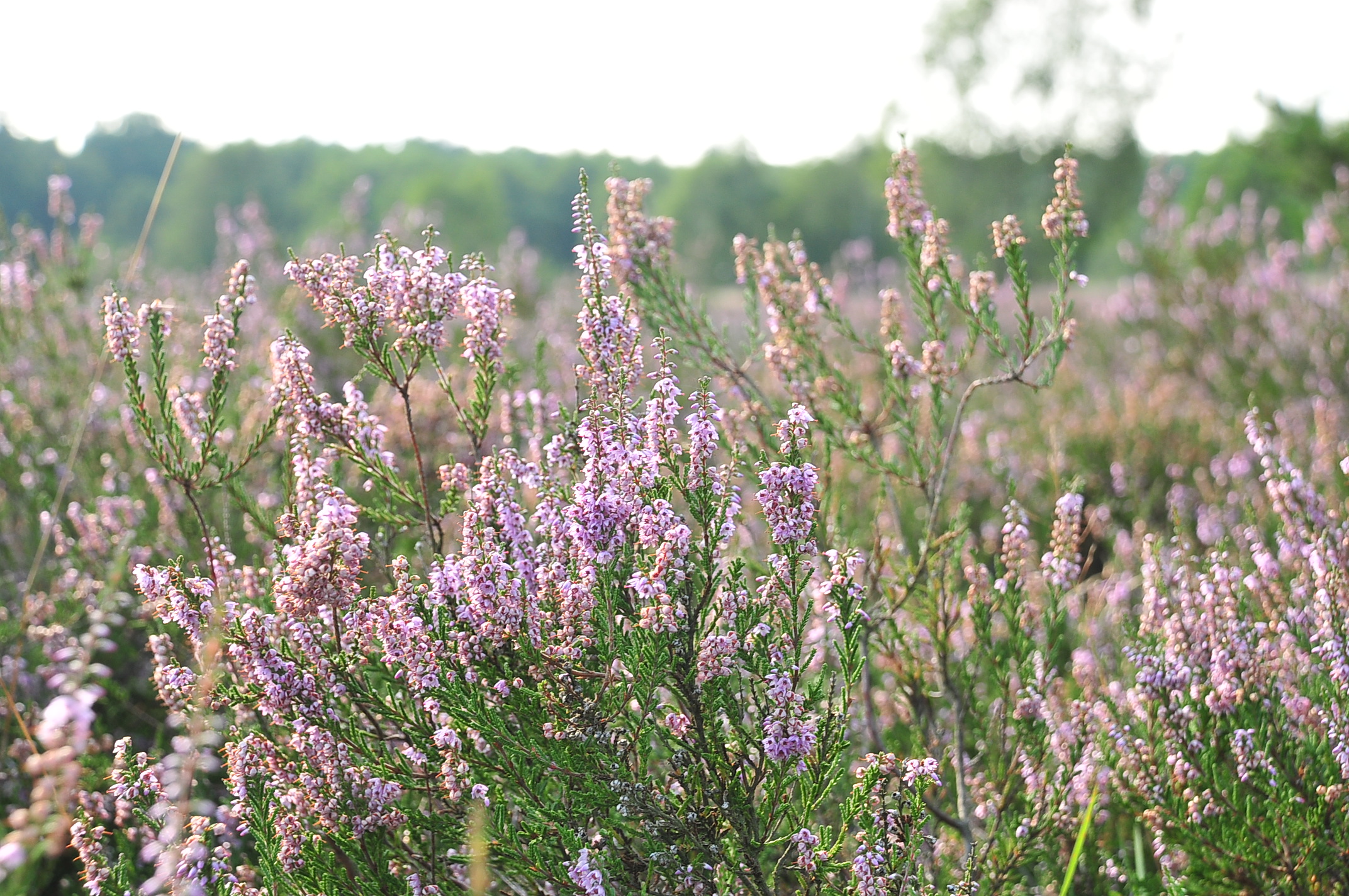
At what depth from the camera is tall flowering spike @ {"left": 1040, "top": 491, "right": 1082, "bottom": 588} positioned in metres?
3.13

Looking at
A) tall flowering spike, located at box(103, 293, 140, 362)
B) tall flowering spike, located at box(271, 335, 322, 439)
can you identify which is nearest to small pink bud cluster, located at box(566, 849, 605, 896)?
tall flowering spike, located at box(271, 335, 322, 439)

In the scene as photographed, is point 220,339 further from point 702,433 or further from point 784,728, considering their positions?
point 784,728

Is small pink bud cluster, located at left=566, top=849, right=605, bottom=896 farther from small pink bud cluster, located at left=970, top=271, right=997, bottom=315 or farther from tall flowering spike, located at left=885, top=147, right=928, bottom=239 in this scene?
tall flowering spike, located at left=885, top=147, right=928, bottom=239

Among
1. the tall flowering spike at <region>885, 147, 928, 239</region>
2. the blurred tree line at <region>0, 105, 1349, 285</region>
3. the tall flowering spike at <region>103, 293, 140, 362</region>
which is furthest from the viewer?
the blurred tree line at <region>0, 105, 1349, 285</region>

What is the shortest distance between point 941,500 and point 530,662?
219 centimetres

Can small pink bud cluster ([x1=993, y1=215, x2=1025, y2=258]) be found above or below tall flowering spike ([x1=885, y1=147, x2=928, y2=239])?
below

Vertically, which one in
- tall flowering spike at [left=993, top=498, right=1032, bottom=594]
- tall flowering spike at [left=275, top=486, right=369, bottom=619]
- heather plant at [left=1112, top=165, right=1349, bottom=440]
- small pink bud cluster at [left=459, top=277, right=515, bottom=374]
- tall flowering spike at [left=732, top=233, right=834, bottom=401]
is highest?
heather plant at [left=1112, top=165, right=1349, bottom=440]

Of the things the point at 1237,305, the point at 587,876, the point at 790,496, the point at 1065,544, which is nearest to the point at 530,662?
the point at 587,876

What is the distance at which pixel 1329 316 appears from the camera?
884 cm

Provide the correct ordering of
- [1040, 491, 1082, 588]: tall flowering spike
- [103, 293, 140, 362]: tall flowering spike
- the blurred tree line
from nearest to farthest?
[103, 293, 140, 362]: tall flowering spike
[1040, 491, 1082, 588]: tall flowering spike
the blurred tree line

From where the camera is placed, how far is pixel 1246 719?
2.88 meters

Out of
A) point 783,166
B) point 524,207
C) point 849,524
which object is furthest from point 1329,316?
point 783,166

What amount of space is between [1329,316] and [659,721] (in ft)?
29.5

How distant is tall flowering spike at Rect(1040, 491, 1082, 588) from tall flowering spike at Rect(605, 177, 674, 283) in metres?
1.89
